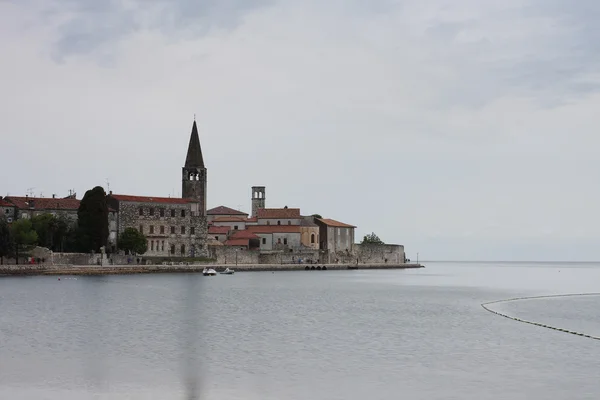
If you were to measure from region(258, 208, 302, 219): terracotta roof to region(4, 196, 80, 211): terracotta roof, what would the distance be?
27.8 m

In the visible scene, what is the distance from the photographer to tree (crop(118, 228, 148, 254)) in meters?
91.7

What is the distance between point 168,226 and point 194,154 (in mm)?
11879

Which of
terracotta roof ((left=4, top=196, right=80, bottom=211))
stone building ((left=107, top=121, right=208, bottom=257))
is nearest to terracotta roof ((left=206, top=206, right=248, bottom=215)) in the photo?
stone building ((left=107, top=121, right=208, bottom=257))

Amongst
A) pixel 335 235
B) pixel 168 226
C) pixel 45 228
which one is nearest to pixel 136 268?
pixel 45 228

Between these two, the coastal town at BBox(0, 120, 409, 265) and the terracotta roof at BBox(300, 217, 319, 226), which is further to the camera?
the terracotta roof at BBox(300, 217, 319, 226)

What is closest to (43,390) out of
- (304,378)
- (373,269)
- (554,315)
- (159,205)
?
(304,378)

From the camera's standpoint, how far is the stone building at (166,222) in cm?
9519

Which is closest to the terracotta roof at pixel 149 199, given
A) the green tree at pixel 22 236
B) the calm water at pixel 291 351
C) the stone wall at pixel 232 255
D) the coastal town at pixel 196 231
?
the coastal town at pixel 196 231

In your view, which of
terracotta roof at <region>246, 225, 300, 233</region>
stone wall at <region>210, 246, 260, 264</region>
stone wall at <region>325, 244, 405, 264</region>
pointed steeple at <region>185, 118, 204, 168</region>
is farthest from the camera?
stone wall at <region>325, 244, 405, 264</region>

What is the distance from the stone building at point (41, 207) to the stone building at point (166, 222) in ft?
14.1

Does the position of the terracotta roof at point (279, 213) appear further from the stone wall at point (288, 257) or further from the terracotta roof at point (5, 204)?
the terracotta roof at point (5, 204)

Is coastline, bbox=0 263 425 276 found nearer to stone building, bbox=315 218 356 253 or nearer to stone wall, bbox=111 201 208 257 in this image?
stone building, bbox=315 218 356 253

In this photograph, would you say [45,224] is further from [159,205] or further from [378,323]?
[378,323]

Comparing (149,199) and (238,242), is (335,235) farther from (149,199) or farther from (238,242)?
(149,199)
